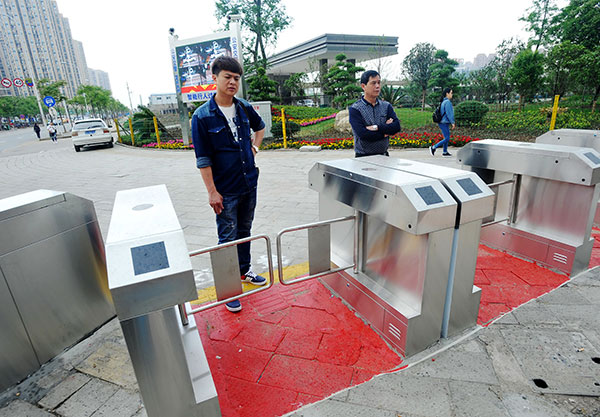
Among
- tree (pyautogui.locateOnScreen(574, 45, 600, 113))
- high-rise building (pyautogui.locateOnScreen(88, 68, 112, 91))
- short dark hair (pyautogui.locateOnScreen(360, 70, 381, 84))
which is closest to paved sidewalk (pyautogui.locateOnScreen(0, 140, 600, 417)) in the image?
short dark hair (pyautogui.locateOnScreen(360, 70, 381, 84))

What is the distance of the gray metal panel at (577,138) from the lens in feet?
12.7

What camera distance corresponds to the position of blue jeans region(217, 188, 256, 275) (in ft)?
8.29

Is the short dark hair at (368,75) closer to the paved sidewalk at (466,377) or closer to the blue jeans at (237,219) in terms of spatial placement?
the blue jeans at (237,219)

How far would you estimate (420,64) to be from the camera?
2334 cm

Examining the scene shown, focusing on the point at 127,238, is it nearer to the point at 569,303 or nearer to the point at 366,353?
the point at 366,353

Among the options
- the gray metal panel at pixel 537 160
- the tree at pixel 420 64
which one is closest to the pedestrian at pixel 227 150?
the gray metal panel at pixel 537 160

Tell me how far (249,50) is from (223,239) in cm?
2579

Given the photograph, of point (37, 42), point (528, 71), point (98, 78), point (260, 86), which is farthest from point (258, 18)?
point (98, 78)

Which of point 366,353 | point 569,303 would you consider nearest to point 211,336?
point 366,353

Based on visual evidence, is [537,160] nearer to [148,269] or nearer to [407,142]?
[148,269]

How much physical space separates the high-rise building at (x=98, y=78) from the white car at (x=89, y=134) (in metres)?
119

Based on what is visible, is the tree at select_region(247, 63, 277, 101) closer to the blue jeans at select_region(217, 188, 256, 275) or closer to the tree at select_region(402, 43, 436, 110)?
the tree at select_region(402, 43, 436, 110)

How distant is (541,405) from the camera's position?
166 cm

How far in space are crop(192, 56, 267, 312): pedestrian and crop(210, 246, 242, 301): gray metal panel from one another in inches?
15.4
